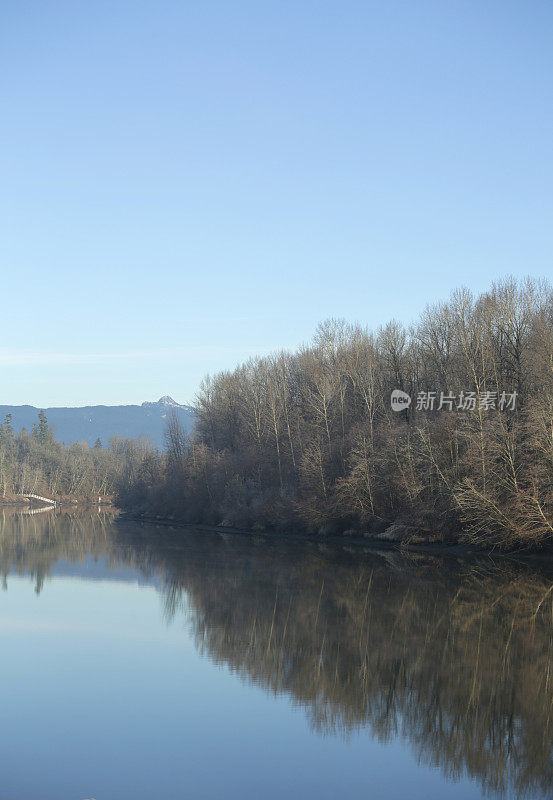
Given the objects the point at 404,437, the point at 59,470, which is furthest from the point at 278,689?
the point at 59,470

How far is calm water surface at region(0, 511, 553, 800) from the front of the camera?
10.2 m

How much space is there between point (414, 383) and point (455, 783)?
46.2 meters

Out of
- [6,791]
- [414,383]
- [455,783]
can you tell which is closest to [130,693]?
[6,791]

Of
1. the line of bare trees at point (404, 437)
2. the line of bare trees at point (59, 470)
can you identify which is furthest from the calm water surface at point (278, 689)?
the line of bare trees at point (59, 470)

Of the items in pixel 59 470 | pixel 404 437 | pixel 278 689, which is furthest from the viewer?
pixel 59 470

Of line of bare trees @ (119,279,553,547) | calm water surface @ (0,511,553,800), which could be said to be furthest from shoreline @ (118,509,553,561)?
calm water surface @ (0,511,553,800)

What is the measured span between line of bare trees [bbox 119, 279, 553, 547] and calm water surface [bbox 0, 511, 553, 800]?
8051 millimetres

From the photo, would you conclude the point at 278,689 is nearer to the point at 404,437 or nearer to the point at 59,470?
the point at 404,437

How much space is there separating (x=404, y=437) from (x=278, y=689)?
102ft

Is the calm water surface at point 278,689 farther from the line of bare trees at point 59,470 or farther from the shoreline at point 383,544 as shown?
the line of bare trees at point 59,470

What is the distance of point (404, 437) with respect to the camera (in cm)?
4438

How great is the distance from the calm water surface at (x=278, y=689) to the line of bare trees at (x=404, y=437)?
8051 mm

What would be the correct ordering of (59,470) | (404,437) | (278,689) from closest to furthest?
(278,689), (404,437), (59,470)

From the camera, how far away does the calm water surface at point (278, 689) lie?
10203 mm
